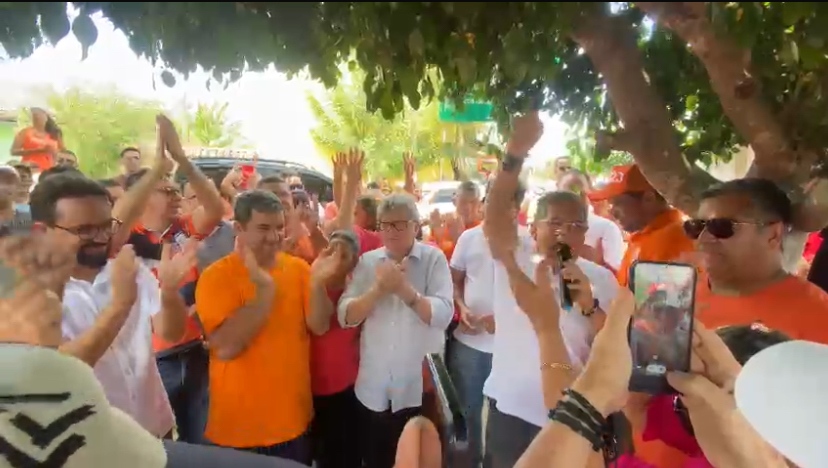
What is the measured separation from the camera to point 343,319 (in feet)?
8.28

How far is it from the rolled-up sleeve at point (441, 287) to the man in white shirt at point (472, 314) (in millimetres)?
102

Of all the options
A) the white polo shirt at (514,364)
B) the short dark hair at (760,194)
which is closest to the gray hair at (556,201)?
the white polo shirt at (514,364)

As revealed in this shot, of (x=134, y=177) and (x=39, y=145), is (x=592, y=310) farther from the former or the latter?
(x=39, y=145)

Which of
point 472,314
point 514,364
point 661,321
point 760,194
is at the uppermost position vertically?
point 760,194

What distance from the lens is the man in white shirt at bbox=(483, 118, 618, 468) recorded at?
1419mm

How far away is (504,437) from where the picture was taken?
2.24 metres

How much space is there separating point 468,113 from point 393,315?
4.88 ft

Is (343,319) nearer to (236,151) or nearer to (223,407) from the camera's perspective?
(223,407)

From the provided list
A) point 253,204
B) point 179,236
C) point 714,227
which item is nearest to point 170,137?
point 179,236

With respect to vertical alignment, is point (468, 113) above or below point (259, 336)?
above

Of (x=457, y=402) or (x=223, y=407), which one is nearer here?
(x=457, y=402)

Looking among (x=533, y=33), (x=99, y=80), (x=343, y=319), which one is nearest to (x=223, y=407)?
(x=343, y=319)

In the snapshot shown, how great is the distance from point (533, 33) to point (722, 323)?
826 mm

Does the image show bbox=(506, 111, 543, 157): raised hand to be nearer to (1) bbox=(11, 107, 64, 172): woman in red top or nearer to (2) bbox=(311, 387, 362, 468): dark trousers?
(1) bbox=(11, 107, 64, 172): woman in red top
